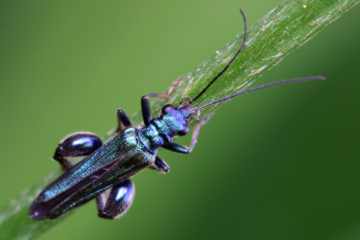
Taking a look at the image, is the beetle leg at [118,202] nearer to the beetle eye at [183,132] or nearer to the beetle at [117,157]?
the beetle at [117,157]

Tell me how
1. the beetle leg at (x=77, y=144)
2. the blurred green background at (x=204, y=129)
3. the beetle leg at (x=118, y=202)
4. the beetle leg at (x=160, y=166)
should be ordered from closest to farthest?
the blurred green background at (x=204, y=129), the beetle leg at (x=160, y=166), the beetle leg at (x=118, y=202), the beetle leg at (x=77, y=144)

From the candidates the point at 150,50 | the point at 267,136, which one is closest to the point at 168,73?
the point at 150,50

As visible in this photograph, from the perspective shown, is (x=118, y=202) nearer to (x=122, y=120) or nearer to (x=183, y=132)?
(x=122, y=120)

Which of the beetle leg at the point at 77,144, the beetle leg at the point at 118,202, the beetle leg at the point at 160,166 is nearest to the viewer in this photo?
the beetle leg at the point at 160,166

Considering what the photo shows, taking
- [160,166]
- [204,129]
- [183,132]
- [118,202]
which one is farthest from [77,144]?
[204,129]

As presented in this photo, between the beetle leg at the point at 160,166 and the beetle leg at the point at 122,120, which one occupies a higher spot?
the beetle leg at the point at 122,120

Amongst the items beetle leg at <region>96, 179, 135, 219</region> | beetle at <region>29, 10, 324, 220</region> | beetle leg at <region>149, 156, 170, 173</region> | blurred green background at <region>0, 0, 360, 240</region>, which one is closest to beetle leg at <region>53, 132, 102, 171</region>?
beetle at <region>29, 10, 324, 220</region>

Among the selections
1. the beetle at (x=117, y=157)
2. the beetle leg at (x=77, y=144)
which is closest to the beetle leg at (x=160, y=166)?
the beetle at (x=117, y=157)
